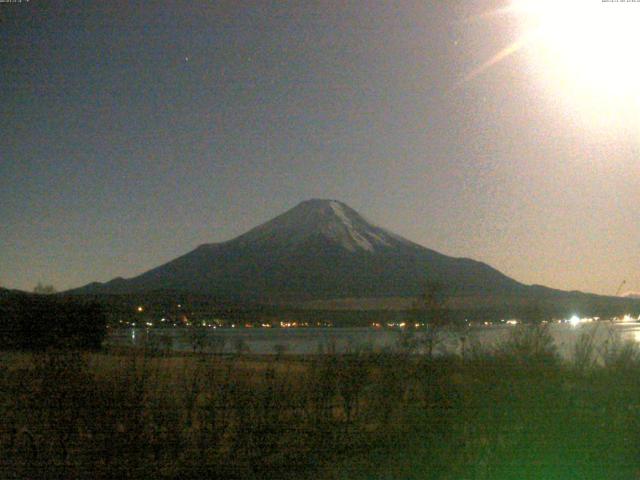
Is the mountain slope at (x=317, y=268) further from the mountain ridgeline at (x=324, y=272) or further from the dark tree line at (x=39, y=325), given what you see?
the dark tree line at (x=39, y=325)

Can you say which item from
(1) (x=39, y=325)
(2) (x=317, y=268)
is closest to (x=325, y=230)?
(2) (x=317, y=268)

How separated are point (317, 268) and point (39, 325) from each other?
2796 inches

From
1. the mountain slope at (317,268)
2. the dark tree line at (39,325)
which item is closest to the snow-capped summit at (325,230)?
the mountain slope at (317,268)

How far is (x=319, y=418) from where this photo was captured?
29.1 feet

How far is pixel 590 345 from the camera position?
11.3 m

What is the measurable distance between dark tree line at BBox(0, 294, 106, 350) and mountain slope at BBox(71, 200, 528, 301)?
36.0m

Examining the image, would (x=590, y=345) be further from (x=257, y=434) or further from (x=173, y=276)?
(x=173, y=276)

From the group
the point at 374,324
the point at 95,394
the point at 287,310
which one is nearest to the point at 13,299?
the point at 95,394

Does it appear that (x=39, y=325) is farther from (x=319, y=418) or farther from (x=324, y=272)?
(x=324, y=272)

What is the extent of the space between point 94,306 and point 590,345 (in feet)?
55.3

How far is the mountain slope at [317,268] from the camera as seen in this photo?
66.2m

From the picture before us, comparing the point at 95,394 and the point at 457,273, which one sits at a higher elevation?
the point at 457,273

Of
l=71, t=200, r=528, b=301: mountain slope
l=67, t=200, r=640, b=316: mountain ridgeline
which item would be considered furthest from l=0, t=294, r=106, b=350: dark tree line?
l=71, t=200, r=528, b=301: mountain slope

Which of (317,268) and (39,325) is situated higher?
(317,268)
